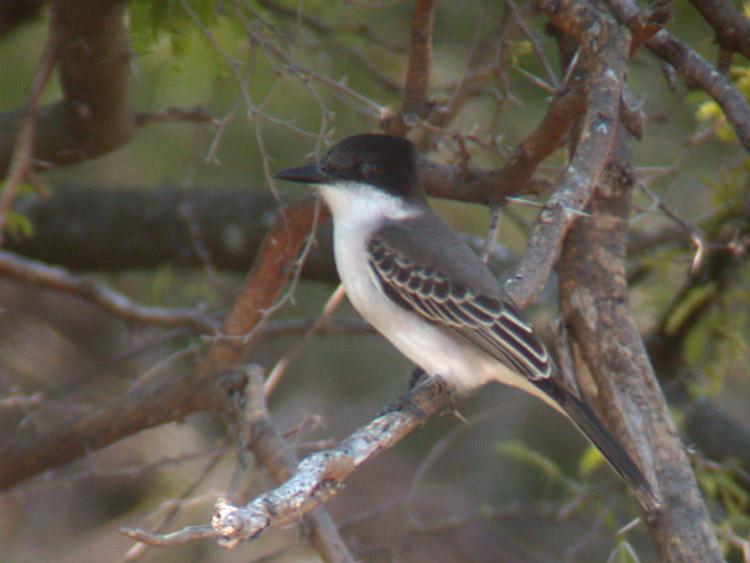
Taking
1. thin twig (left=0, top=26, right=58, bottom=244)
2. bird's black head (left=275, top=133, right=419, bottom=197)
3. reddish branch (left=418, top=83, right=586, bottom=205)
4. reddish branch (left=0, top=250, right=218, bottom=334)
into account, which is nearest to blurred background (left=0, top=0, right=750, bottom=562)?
reddish branch (left=0, top=250, right=218, bottom=334)

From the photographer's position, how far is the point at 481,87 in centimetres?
488

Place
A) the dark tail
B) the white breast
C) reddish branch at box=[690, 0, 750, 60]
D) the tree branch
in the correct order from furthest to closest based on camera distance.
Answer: the white breast, reddish branch at box=[690, 0, 750, 60], the dark tail, the tree branch

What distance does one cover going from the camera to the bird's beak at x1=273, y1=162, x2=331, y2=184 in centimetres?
367

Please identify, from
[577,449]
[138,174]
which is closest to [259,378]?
[577,449]

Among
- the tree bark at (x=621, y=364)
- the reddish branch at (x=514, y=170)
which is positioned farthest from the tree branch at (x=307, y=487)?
the reddish branch at (x=514, y=170)

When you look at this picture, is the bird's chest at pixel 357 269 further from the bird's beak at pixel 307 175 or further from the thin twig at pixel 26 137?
the thin twig at pixel 26 137

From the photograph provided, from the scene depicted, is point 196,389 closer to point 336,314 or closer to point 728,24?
point 336,314

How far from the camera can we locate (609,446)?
3031mm

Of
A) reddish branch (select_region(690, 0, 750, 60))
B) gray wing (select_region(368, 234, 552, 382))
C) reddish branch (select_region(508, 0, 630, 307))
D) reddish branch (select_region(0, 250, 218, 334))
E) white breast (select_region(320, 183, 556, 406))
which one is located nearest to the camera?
reddish branch (select_region(508, 0, 630, 307))

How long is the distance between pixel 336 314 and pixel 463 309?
3089 millimetres

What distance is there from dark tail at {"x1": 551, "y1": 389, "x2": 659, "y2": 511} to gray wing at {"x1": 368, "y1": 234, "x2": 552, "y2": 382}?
151 mm

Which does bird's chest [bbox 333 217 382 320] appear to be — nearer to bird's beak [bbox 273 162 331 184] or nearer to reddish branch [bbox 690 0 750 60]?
bird's beak [bbox 273 162 331 184]

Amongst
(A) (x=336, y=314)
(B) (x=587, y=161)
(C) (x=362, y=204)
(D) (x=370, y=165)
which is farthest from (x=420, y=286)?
(A) (x=336, y=314)

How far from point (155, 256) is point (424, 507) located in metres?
2.55
